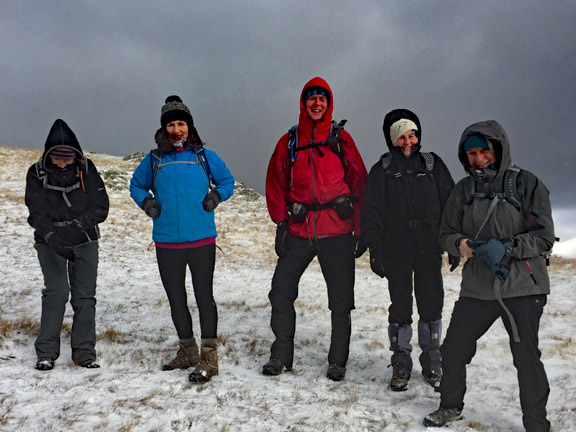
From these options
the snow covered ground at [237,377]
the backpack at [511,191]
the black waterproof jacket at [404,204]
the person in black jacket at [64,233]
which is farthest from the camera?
the person in black jacket at [64,233]

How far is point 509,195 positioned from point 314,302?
7254 millimetres

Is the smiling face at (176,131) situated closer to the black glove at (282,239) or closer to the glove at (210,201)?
the glove at (210,201)

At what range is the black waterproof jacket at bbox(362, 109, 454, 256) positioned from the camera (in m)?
5.13

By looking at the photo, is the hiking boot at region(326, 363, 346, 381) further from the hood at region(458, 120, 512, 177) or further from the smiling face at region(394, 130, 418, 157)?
the hood at region(458, 120, 512, 177)

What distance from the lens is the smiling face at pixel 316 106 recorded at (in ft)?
18.0

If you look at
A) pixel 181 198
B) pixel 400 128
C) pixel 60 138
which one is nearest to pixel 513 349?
pixel 400 128

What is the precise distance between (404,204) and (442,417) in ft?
7.70

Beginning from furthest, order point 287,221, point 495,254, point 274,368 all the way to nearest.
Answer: point 287,221 → point 274,368 → point 495,254

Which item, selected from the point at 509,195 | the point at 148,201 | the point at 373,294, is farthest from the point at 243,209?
the point at 509,195

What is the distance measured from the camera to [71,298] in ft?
17.8

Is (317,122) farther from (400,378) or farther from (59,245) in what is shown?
(59,245)

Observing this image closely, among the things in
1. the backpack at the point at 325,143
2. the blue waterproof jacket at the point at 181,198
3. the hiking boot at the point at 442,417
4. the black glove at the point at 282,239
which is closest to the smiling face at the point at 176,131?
the blue waterproof jacket at the point at 181,198

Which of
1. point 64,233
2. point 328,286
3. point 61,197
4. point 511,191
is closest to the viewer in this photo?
point 511,191

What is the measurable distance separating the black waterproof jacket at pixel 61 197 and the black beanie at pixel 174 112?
1254 millimetres
